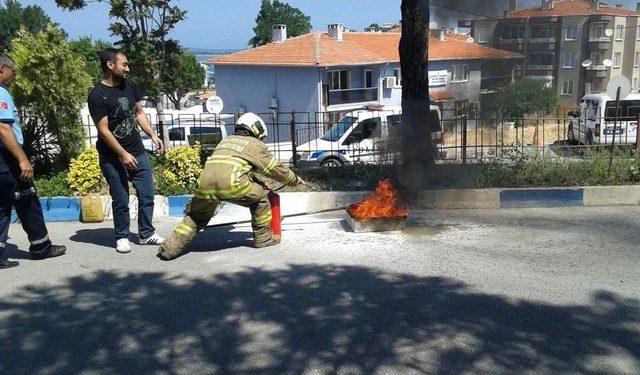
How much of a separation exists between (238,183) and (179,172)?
8.09 feet

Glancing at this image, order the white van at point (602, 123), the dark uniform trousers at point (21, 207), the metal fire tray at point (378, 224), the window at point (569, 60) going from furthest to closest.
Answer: the white van at point (602, 123) < the window at point (569, 60) < the metal fire tray at point (378, 224) < the dark uniform trousers at point (21, 207)

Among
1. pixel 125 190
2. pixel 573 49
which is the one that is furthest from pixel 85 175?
pixel 573 49

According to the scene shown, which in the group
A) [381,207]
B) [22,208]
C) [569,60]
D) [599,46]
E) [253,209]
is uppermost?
[599,46]

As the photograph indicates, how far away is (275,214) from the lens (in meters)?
5.85

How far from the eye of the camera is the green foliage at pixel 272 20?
7712 centimetres

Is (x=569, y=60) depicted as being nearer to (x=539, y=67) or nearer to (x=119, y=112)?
(x=539, y=67)

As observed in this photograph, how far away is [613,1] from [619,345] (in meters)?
4.03

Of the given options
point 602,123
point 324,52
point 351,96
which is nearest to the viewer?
point 602,123

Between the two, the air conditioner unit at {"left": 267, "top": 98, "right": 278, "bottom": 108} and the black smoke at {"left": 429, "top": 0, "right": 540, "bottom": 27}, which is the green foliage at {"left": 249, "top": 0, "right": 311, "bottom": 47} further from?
the black smoke at {"left": 429, "top": 0, "right": 540, "bottom": 27}

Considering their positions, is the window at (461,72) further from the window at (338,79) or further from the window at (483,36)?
the window at (338,79)

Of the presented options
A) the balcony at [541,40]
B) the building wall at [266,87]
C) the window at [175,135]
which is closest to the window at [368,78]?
the building wall at [266,87]

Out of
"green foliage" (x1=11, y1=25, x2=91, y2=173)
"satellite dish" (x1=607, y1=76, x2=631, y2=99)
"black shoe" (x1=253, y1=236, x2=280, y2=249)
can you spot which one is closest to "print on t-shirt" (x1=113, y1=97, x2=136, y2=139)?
"black shoe" (x1=253, y1=236, x2=280, y2=249)

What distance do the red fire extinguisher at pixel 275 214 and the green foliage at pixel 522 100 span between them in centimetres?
302

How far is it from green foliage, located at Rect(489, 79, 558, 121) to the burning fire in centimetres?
192
